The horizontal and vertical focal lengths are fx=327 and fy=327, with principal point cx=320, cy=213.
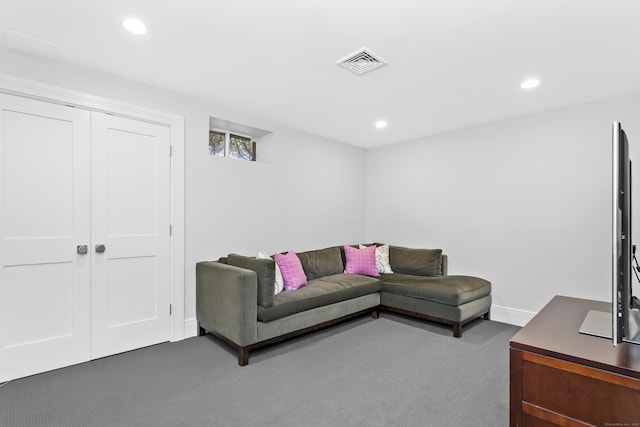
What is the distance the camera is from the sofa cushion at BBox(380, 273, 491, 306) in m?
3.40

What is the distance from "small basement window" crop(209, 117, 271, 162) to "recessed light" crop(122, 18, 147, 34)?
1.43 m

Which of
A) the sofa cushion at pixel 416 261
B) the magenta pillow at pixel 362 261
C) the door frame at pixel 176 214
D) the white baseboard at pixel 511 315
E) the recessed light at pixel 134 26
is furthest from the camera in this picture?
the magenta pillow at pixel 362 261

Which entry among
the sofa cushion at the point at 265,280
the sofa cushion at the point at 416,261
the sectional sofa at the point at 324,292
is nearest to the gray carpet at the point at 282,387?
the sectional sofa at the point at 324,292

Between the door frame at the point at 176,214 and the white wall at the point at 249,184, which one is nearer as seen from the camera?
the white wall at the point at 249,184

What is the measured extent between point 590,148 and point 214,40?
12.1ft

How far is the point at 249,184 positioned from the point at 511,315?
3.43 meters

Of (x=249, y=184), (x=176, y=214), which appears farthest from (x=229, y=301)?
(x=249, y=184)

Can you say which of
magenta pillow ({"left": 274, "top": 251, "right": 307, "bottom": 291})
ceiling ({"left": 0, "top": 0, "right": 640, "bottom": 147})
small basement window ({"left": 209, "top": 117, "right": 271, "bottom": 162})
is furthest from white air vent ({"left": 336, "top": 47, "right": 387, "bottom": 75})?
magenta pillow ({"left": 274, "top": 251, "right": 307, "bottom": 291})

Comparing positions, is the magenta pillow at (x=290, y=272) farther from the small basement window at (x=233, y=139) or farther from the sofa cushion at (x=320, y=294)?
the small basement window at (x=233, y=139)

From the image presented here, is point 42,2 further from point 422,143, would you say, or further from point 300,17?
point 422,143

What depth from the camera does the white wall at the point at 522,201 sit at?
130 inches

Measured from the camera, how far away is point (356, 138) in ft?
15.8

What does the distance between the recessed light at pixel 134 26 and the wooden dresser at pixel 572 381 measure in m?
2.69

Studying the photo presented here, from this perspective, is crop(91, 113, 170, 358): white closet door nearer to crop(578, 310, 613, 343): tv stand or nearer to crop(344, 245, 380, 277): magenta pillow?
crop(344, 245, 380, 277): magenta pillow
